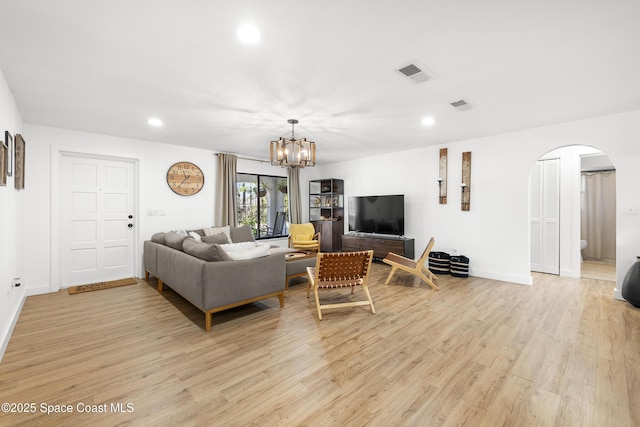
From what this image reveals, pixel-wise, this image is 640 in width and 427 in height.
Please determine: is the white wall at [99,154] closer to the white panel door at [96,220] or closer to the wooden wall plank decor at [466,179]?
the white panel door at [96,220]

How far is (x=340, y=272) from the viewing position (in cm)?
329

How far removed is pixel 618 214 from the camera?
3729 millimetres

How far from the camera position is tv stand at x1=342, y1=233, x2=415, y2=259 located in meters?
5.66

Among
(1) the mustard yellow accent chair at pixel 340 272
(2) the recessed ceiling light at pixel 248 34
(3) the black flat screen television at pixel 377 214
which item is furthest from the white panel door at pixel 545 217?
(2) the recessed ceiling light at pixel 248 34

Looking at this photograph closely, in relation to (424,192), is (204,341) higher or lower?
lower

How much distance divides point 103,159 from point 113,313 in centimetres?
281

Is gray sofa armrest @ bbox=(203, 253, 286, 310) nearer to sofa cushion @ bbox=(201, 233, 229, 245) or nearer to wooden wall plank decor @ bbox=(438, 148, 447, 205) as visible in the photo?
sofa cushion @ bbox=(201, 233, 229, 245)

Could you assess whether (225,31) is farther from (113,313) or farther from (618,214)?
(618,214)

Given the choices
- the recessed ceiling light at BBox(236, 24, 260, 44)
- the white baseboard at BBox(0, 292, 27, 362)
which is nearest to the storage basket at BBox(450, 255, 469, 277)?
the recessed ceiling light at BBox(236, 24, 260, 44)

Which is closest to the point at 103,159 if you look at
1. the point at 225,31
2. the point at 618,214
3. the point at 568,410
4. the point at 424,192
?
the point at 225,31

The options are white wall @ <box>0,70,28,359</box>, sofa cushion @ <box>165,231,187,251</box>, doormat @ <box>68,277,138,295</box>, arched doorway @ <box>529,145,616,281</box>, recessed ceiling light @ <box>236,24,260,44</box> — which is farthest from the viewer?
arched doorway @ <box>529,145,616,281</box>

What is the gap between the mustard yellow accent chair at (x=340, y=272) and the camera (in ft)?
10.4

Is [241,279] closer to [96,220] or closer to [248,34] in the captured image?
[248,34]

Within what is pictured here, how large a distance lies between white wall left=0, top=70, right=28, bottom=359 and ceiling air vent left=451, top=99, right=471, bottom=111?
458 centimetres
